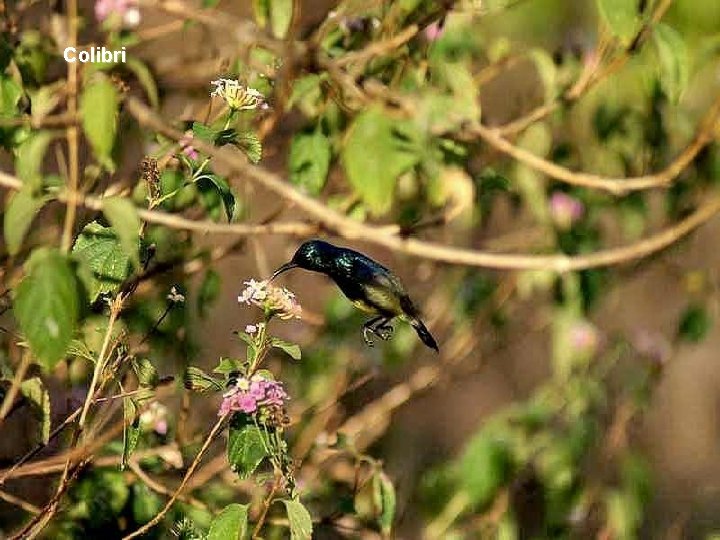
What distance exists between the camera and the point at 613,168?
217 centimetres

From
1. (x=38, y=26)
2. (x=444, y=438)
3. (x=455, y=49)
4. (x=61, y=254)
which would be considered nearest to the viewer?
(x=61, y=254)

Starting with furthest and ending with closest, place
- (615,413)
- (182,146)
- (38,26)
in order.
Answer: (615,413) → (38,26) → (182,146)

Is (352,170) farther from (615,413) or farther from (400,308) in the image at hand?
(615,413)

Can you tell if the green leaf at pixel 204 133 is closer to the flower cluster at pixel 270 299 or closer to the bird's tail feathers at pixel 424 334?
the flower cluster at pixel 270 299

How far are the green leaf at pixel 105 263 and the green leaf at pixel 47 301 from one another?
15cm

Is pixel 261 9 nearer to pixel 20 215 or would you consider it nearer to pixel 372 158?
pixel 372 158

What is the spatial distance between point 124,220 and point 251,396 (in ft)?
0.71

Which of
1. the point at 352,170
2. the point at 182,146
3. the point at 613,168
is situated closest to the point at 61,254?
the point at 182,146

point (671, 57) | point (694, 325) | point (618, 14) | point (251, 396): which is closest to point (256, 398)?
point (251, 396)

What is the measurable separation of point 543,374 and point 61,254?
2.44 metres

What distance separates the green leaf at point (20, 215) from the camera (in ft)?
3.07

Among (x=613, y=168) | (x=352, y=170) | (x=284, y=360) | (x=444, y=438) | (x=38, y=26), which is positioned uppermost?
(x=352, y=170)

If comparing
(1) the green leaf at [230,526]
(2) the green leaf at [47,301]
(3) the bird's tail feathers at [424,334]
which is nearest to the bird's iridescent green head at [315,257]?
(3) the bird's tail feathers at [424,334]

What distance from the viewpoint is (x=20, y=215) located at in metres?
0.95
